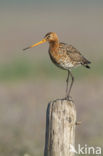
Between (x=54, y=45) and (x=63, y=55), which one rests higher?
(x=54, y=45)

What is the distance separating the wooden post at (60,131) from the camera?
27.8 ft

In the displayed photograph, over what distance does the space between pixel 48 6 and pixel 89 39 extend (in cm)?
3892

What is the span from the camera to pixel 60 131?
8469 millimetres

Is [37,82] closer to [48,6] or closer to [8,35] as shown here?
[8,35]

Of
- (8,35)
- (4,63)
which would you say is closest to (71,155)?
(4,63)

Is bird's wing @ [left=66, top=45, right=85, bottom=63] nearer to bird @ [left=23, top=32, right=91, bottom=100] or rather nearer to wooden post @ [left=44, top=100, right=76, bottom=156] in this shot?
bird @ [left=23, top=32, right=91, bottom=100]

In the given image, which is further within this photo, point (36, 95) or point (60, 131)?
point (36, 95)

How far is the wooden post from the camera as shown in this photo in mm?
8461

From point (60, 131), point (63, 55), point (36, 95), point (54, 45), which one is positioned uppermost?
point (54, 45)

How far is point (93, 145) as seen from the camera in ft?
42.3

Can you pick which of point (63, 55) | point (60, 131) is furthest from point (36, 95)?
point (60, 131)

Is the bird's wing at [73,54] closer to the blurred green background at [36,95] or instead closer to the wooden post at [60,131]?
the blurred green background at [36,95]

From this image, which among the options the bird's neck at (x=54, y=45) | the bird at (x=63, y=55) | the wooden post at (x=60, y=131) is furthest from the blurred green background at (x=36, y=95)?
the wooden post at (x=60, y=131)

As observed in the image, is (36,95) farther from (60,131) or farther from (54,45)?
(60,131)
